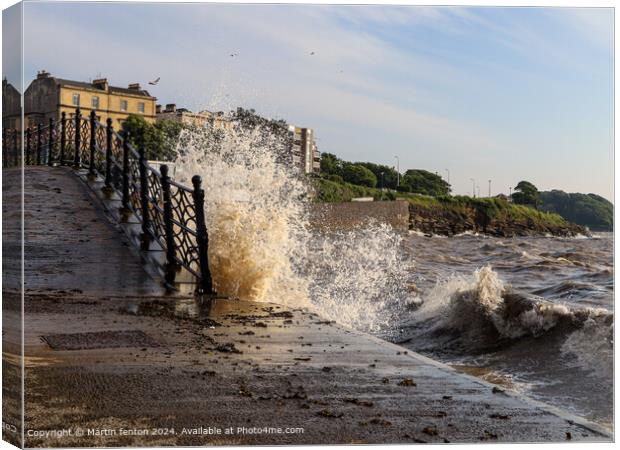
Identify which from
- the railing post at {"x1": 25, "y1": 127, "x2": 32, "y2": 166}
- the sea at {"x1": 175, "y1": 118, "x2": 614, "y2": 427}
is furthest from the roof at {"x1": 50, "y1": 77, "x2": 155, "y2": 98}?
the sea at {"x1": 175, "y1": 118, "x2": 614, "y2": 427}

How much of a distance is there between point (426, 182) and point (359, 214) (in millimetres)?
1160

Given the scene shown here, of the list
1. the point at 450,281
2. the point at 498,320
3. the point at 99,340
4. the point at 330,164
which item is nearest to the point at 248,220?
the point at 498,320

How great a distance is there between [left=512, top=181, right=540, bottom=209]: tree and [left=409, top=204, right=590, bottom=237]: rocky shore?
12.3 inches

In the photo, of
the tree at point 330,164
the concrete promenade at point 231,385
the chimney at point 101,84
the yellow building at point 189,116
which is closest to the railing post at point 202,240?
the concrete promenade at point 231,385

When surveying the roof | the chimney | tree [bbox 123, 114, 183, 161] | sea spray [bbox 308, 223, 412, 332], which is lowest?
sea spray [bbox 308, 223, 412, 332]

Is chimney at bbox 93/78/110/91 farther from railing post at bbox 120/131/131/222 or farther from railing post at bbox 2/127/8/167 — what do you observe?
railing post at bbox 120/131/131/222

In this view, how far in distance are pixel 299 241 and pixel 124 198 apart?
246 centimetres

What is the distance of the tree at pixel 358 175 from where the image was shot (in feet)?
20.6

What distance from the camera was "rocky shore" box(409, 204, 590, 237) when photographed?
6.66m

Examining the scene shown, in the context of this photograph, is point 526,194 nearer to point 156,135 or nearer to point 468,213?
point 468,213

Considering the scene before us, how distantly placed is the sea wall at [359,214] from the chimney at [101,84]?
7.05ft

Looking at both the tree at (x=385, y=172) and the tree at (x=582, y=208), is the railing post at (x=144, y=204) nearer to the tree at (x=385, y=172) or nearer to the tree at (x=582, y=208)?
the tree at (x=385, y=172)

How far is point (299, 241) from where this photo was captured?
10.0m

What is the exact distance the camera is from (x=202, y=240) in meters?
8.54
